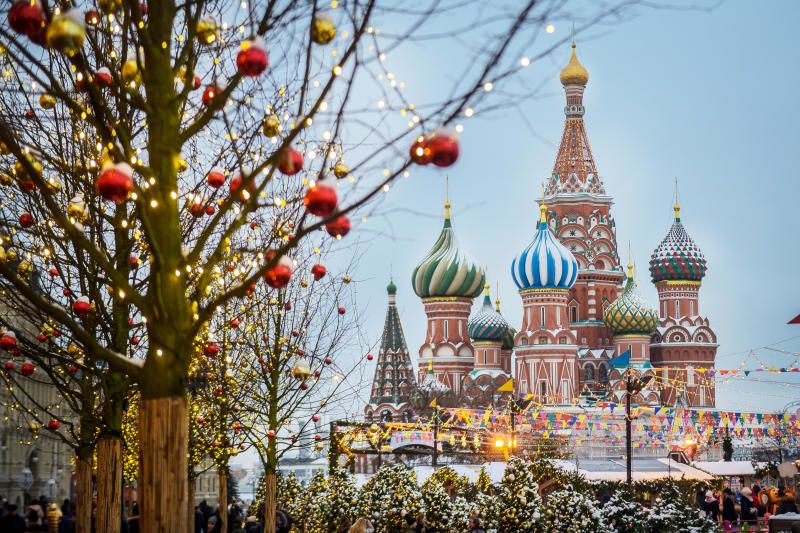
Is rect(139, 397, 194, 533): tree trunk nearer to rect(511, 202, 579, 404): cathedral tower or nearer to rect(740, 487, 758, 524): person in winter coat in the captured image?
rect(740, 487, 758, 524): person in winter coat

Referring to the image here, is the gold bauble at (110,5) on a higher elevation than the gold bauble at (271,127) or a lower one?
higher

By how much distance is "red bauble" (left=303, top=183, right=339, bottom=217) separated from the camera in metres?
6.16

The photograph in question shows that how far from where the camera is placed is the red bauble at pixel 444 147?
6.19 meters

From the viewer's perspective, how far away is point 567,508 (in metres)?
17.1

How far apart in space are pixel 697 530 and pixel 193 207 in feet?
30.0

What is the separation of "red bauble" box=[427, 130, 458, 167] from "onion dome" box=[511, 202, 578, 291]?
2894 inches

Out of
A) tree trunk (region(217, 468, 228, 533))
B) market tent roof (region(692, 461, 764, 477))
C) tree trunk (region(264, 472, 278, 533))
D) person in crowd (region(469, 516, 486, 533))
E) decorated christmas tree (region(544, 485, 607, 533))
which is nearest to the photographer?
decorated christmas tree (region(544, 485, 607, 533))

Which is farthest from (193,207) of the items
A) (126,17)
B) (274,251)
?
(274,251)

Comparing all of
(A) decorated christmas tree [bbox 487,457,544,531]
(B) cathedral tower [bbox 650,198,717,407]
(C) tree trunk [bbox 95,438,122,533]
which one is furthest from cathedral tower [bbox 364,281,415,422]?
(C) tree trunk [bbox 95,438,122,533]

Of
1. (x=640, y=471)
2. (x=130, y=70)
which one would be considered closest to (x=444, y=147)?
(x=130, y=70)

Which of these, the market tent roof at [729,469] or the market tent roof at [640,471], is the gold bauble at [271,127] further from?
the market tent roof at [729,469]

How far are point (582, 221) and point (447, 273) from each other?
35.8 ft

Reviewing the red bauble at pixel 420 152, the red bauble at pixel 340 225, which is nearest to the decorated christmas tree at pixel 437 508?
the red bauble at pixel 340 225

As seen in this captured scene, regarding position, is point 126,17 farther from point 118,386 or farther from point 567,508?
point 567,508
